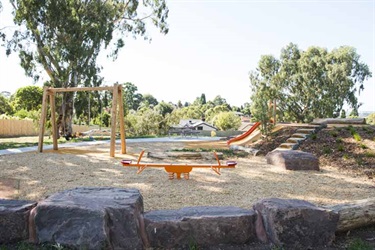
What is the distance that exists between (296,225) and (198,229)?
3.13 feet

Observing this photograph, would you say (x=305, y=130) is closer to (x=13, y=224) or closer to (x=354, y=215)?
(x=354, y=215)

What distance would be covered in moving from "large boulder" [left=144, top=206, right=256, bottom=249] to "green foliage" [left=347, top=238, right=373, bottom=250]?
3.03 ft

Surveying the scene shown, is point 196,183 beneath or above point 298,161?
beneath

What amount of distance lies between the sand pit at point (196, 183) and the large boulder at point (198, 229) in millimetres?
1228

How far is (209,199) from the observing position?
5.05m

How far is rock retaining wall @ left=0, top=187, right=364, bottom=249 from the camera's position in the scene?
10.3 ft

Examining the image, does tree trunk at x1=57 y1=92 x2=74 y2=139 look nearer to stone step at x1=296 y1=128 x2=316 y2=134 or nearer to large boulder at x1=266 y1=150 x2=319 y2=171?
stone step at x1=296 y1=128 x2=316 y2=134

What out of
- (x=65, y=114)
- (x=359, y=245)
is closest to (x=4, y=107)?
(x=65, y=114)

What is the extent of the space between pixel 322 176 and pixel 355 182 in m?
0.68

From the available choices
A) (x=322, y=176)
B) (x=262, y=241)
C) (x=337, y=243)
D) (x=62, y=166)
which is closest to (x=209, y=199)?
(x=262, y=241)

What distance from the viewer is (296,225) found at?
130 inches

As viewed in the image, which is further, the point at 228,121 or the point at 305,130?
the point at 228,121

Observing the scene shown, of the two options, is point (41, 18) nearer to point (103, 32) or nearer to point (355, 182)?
point (103, 32)

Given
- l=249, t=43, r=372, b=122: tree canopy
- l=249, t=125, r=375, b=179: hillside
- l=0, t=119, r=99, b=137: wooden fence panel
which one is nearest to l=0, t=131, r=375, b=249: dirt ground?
l=249, t=125, r=375, b=179: hillside
